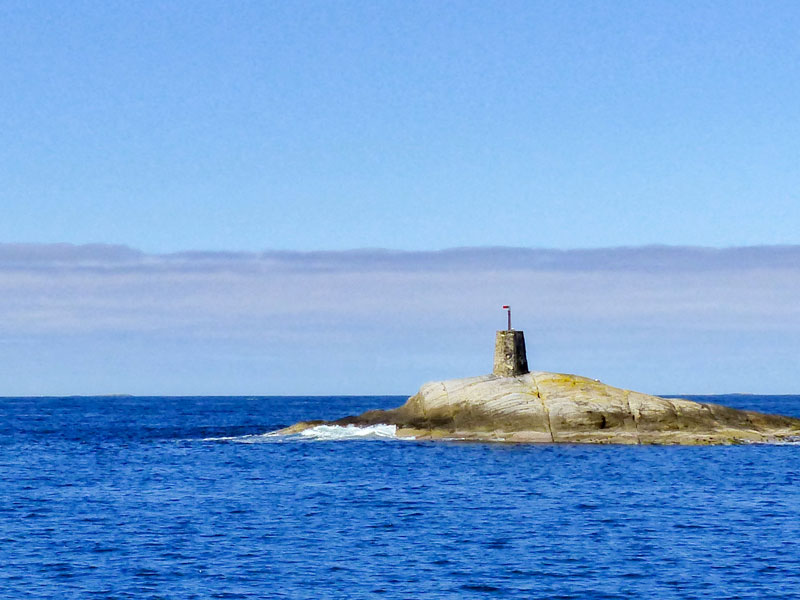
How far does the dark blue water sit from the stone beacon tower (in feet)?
20.2

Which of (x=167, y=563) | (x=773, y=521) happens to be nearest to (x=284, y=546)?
(x=167, y=563)

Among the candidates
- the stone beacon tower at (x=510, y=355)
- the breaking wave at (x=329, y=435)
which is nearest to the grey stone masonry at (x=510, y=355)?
the stone beacon tower at (x=510, y=355)

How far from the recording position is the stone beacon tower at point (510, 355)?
6738 cm

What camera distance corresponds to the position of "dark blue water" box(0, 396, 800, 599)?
2725 centimetres

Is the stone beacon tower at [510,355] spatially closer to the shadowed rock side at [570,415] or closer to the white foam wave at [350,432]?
the shadowed rock side at [570,415]

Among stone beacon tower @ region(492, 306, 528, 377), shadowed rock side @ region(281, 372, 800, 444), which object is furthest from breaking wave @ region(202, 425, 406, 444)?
stone beacon tower @ region(492, 306, 528, 377)

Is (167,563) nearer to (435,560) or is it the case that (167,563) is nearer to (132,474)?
(435,560)

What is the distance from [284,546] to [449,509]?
9.59 metres

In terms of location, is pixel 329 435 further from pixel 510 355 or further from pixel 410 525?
pixel 410 525

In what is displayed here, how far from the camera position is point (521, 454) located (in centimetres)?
6059

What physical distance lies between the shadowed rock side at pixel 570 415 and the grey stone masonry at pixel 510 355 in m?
0.72

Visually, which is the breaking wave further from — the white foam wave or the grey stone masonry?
the grey stone masonry

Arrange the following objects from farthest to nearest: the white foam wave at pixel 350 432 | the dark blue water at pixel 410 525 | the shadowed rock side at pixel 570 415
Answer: the white foam wave at pixel 350 432, the shadowed rock side at pixel 570 415, the dark blue water at pixel 410 525

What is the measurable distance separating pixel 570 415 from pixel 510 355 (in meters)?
6.05
